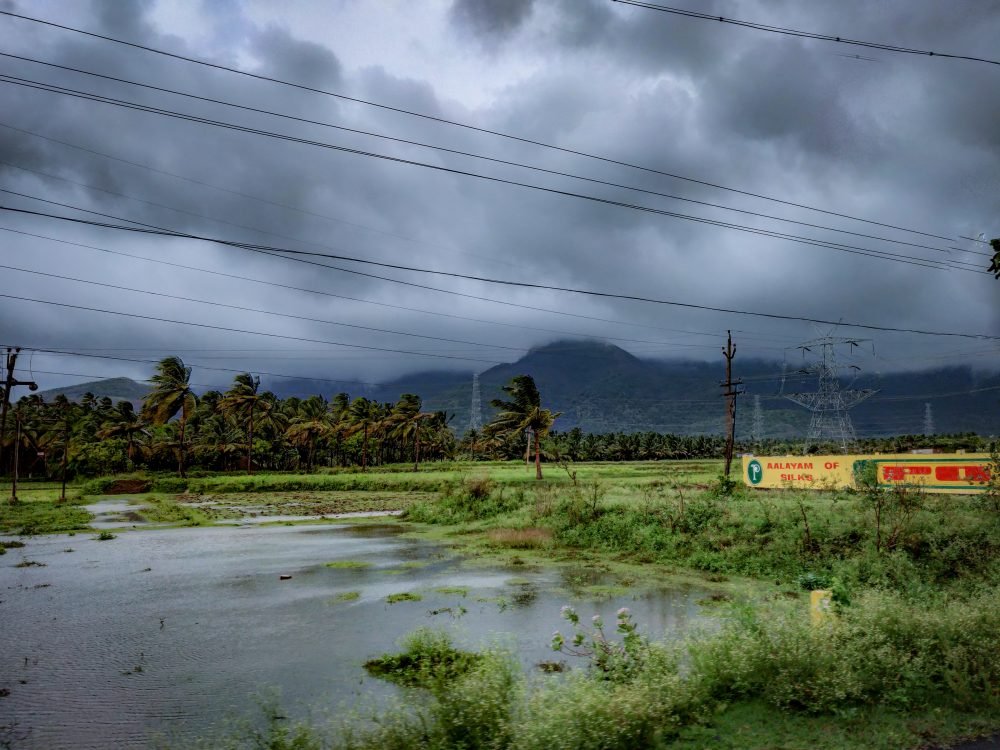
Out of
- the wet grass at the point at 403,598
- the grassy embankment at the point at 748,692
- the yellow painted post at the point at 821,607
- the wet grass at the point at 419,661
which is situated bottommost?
the wet grass at the point at 403,598

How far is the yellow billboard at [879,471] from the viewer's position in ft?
80.0

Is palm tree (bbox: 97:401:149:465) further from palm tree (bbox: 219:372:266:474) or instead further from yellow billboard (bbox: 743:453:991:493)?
yellow billboard (bbox: 743:453:991:493)

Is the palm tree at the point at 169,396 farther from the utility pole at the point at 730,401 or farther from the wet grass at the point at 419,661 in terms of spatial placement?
the wet grass at the point at 419,661

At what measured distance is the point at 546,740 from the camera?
6.86m

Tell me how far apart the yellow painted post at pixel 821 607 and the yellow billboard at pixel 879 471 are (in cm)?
1463

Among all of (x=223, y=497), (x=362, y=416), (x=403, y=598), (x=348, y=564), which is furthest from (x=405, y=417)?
(x=403, y=598)

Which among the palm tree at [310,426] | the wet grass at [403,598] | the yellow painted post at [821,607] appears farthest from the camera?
the palm tree at [310,426]

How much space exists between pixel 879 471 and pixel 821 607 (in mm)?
19804

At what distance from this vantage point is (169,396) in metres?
76.4

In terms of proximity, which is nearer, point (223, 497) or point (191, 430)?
point (223, 497)

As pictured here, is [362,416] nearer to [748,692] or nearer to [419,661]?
[419,661]

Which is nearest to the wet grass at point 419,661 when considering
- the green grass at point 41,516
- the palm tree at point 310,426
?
the green grass at point 41,516

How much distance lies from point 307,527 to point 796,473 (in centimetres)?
2629

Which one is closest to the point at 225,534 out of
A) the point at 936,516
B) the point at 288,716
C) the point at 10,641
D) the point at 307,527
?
the point at 307,527
